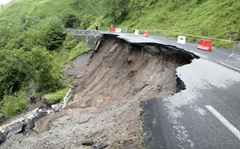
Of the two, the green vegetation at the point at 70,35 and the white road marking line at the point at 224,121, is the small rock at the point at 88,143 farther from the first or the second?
the green vegetation at the point at 70,35

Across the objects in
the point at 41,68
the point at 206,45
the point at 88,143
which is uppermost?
the point at 206,45

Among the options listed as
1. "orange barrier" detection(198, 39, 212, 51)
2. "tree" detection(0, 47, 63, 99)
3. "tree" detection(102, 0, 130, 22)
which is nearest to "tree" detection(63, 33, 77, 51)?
"tree" detection(102, 0, 130, 22)

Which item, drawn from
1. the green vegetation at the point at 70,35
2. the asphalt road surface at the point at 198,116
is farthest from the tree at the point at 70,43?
the asphalt road surface at the point at 198,116

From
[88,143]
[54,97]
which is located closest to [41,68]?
[54,97]

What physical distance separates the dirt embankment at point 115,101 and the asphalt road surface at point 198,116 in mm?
578

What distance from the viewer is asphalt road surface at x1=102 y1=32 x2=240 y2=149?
387cm

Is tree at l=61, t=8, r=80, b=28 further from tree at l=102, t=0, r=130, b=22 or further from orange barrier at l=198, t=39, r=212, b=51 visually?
orange barrier at l=198, t=39, r=212, b=51

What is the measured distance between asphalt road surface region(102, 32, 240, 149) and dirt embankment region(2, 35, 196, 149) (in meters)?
A: 0.58

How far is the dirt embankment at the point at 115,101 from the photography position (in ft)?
20.8

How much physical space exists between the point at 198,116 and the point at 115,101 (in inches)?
277

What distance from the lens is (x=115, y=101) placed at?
1136 cm

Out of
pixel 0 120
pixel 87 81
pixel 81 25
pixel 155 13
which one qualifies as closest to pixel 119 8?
pixel 155 13

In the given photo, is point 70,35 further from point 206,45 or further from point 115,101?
point 206,45

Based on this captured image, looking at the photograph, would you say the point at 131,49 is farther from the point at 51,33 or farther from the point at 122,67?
the point at 51,33
